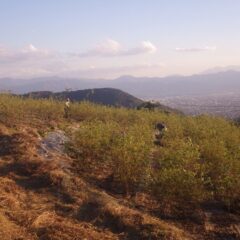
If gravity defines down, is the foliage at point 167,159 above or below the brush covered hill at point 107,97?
above

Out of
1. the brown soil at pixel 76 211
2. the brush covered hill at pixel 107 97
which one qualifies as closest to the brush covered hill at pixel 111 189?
the brown soil at pixel 76 211

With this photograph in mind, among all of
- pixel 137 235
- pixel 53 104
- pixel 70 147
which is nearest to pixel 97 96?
pixel 53 104

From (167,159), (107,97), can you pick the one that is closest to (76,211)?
(167,159)

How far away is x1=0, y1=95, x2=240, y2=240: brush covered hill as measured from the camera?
13.6 metres

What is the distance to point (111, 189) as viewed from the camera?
18.4 m

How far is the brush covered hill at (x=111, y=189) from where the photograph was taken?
44.5 ft

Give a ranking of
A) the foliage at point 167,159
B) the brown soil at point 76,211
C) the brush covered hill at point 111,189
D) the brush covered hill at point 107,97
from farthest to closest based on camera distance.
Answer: the brush covered hill at point 107,97 → the foliage at point 167,159 → the brush covered hill at point 111,189 → the brown soil at point 76,211

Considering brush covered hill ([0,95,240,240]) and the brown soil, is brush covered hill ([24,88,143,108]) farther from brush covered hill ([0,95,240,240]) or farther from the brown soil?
the brown soil

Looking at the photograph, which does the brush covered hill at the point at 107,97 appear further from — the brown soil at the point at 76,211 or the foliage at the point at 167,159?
Answer: the brown soil at the point at 76,211

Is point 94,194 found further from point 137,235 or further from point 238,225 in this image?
point 238,225

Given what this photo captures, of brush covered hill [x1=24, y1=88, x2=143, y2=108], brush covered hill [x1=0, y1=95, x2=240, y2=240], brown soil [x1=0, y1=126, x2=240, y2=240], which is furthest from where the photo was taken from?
brush covered hill [x1=24, y1=88, x2=143, y2=108]

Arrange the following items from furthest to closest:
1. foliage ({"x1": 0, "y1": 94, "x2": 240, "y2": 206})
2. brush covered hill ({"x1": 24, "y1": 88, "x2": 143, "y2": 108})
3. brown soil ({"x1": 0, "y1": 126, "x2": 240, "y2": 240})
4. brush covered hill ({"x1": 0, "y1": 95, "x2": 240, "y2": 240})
→ brush covered hill ({"x1": 24, "y1": 88, "x2": 143, "y2": 108}), foliage ({"x1": 0, "y1": 94, "x2": 240, "y2": 206}), brush covered hill ({"x1": 0, "y1": 95, "x2": 240, "y2": 240}), brown soil ({"x1": 0, "y1": 126, "x2": 240, "y2": 240})

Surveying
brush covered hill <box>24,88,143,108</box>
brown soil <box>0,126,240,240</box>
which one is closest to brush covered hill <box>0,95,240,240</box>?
brown soil <box>0,126,240,240</box>

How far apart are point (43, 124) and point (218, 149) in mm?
14577
